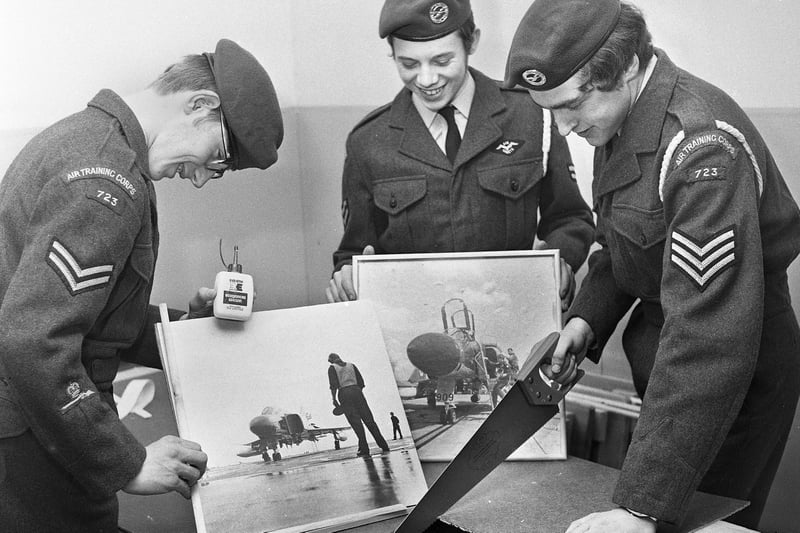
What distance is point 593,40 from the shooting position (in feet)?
4.41

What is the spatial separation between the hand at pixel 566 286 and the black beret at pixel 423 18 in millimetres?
558

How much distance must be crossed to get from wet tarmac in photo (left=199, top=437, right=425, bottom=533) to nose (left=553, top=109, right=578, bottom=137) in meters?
0.65

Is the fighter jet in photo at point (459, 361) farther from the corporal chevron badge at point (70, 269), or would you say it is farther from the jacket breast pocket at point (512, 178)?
the corporal chevron badge at point (70, 269)

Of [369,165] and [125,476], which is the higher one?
[369,165]

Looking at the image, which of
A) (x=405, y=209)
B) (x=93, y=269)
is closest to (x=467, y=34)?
(x=405, y=209)

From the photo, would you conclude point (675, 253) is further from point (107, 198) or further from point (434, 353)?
point (107, 198)

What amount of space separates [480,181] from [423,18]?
0.38 meters

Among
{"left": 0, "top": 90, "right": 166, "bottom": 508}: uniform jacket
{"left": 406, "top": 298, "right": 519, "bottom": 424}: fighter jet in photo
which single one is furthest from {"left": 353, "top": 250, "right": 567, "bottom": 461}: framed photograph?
{"left": 0, "top": 90, "right": 166, "bottom": 508}: uniform jacket

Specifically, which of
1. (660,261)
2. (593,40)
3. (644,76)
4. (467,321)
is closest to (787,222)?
(660,261)

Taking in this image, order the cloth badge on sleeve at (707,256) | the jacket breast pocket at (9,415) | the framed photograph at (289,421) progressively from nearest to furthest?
the cloth badge on sleeve at (707,256), the jacket breast pocket at (9,415), the framed photograph at (289,421)

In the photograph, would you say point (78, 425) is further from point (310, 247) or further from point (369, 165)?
point (310, 247)

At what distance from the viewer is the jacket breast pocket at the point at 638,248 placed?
1.43 m

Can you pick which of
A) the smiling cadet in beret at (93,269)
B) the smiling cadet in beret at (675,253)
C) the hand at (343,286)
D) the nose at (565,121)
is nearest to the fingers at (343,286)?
the hand at (343,286)

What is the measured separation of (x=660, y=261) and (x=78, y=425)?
98 cm
